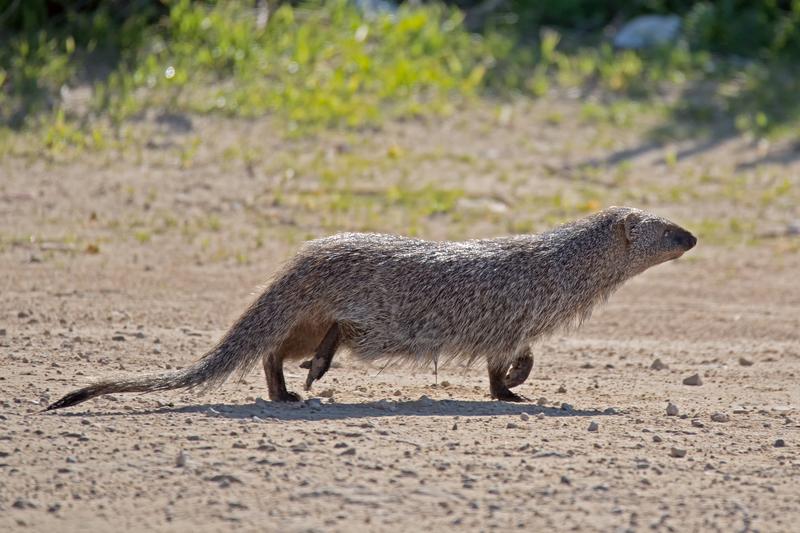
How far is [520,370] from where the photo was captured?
5.72m

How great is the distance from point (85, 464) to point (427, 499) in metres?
1.15

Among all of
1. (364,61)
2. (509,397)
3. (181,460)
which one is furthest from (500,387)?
(364,61)

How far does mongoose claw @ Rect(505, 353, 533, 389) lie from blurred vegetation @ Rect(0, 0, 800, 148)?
15.6 ft

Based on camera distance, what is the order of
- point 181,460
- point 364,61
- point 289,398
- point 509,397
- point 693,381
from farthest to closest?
point 364,61
point 693,381
point 509,397
point 289,398
point 181,460

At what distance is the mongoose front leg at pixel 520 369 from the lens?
18.7ft

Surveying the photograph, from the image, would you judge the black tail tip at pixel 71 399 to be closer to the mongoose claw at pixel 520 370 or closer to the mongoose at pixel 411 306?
the mongoose at pixel 411 306

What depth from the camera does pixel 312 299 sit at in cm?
530

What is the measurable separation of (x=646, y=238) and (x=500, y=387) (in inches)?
42.3

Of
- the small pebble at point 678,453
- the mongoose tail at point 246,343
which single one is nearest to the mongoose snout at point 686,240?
the small pebble at point 678,453

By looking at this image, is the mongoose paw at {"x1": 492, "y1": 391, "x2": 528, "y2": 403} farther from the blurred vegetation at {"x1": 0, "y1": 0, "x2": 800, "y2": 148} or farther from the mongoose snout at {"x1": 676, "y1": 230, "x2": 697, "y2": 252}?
the blurred vegetation at {"x1": 0, "y1": 0, "x2": 800, "y2": 148}

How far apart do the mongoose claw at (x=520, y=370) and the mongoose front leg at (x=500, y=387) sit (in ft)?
0.14

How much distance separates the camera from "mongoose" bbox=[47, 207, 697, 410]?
207 inches

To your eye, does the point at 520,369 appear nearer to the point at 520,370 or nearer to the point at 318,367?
the point at 520,370

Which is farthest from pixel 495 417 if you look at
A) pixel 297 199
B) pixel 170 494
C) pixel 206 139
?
pixel 206 139
